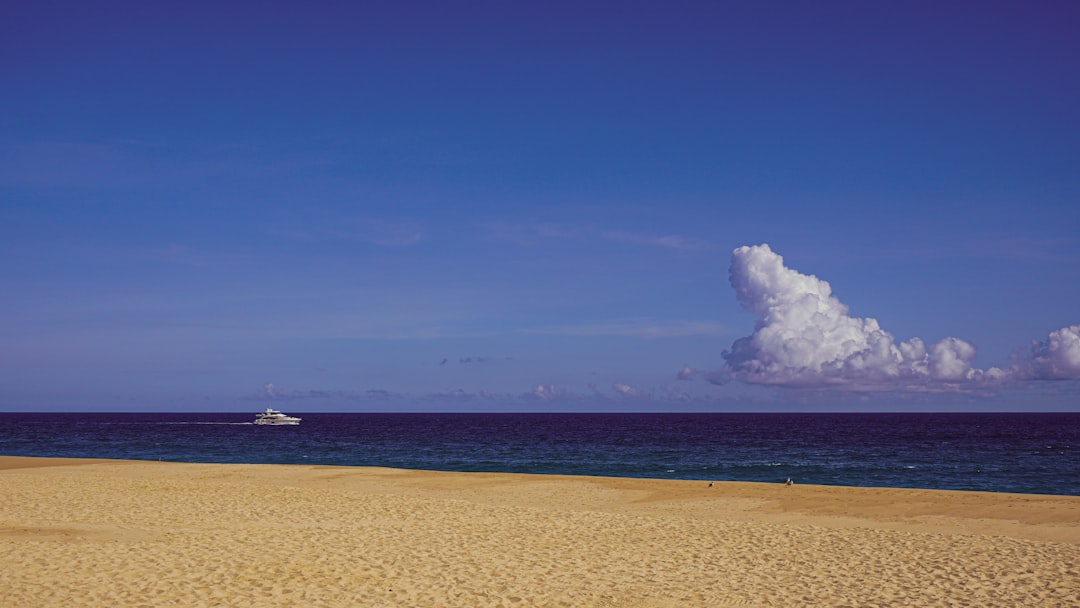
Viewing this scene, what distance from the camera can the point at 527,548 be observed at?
17.1 metres

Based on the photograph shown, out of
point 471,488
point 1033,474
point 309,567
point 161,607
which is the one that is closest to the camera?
point 161,607

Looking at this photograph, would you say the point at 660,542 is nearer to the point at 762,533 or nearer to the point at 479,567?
the point at 762,533

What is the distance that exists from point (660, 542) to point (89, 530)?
12688 mm

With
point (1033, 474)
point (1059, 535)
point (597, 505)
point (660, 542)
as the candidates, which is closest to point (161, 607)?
point (660, 542)

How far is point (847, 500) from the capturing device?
2792cm

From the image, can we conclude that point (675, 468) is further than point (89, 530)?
Yes

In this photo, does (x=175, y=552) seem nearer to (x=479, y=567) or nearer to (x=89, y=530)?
(x=89, y=530)

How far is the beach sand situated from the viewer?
13000 mm

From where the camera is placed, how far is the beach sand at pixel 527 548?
13.0m

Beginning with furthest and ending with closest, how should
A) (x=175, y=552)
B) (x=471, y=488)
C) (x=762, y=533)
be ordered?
(x=471, y=488)
(x=762, y=533)
(x=175, y=552)

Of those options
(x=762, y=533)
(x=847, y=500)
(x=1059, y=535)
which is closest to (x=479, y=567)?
(x=762, y=533)

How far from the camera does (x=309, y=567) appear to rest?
14.7 m

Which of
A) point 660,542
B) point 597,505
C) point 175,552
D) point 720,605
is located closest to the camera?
point 720,605

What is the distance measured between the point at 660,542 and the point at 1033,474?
3778 cm
